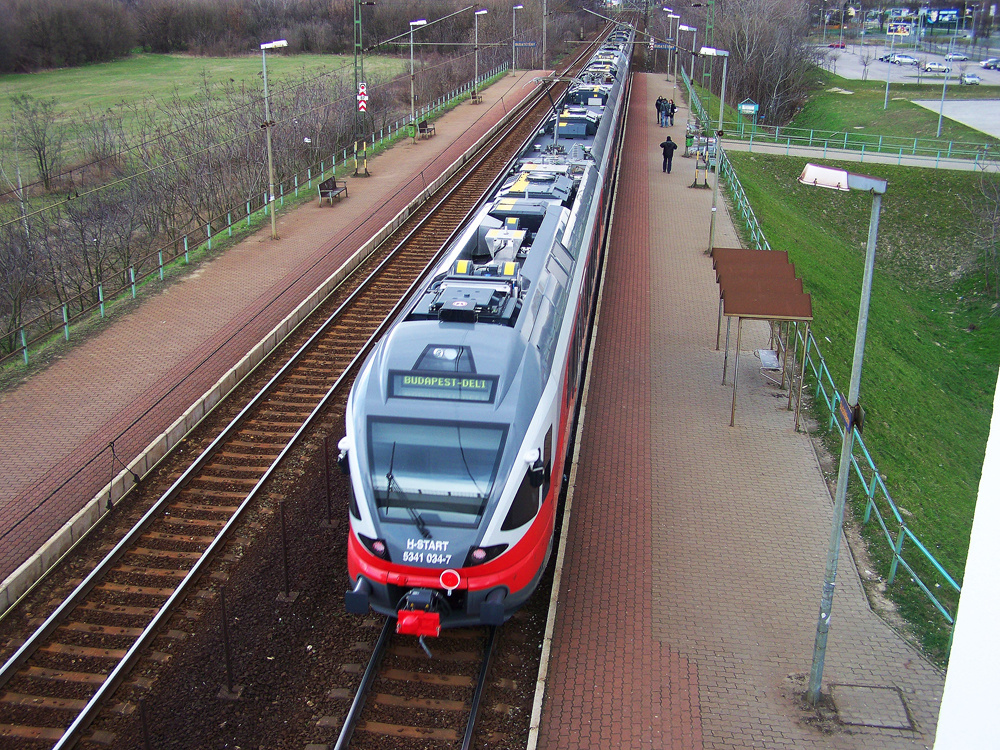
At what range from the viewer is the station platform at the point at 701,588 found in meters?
9.69

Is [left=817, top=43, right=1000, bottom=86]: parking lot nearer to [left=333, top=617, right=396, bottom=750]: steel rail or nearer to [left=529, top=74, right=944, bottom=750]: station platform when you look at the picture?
[left=529, top=74, right=944, bottom=750]: station platform

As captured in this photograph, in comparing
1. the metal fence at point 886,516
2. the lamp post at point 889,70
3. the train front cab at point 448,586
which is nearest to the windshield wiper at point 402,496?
the train front cab at point 448,586

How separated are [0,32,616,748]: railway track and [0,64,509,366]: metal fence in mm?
6324

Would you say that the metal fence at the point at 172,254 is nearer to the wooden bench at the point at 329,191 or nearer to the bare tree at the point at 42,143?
the wooden bench at the point at 329,191

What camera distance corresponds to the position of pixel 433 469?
394 inches

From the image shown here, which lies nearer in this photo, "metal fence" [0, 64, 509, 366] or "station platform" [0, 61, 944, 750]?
"station platform" [0, 61, 944, 750]

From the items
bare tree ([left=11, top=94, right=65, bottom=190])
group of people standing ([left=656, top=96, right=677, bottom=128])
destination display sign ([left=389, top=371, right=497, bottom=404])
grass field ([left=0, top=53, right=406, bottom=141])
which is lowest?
destination display sign ([left=389, top=371, right=497, bottom=404])

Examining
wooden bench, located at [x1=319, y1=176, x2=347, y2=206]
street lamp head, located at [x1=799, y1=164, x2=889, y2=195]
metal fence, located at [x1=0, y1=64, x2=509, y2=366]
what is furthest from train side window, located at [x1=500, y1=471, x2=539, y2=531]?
wooden bench, located at [x1=319, y1=176, x2=347, y2=206]

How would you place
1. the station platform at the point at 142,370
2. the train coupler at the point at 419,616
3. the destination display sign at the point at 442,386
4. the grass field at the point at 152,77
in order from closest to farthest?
the train coupler at the point at 419,616, the destination display sign at the point at 442,386, the station platform at the point at 142,370, the grass field at the point at 152,77

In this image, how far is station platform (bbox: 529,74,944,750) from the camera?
9688 millimetres

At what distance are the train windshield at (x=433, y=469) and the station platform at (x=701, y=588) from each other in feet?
8.06

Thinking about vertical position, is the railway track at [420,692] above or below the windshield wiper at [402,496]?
below

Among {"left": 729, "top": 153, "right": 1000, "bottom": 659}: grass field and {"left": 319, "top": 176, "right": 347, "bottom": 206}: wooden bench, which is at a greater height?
{"left": 319, "top": 176, "right": 347, "bottom": 206}: wooden bench

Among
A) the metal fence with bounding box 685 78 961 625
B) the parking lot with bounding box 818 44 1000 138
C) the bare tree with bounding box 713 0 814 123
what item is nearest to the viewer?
the metal fence with bounding box 685 78 961 625
